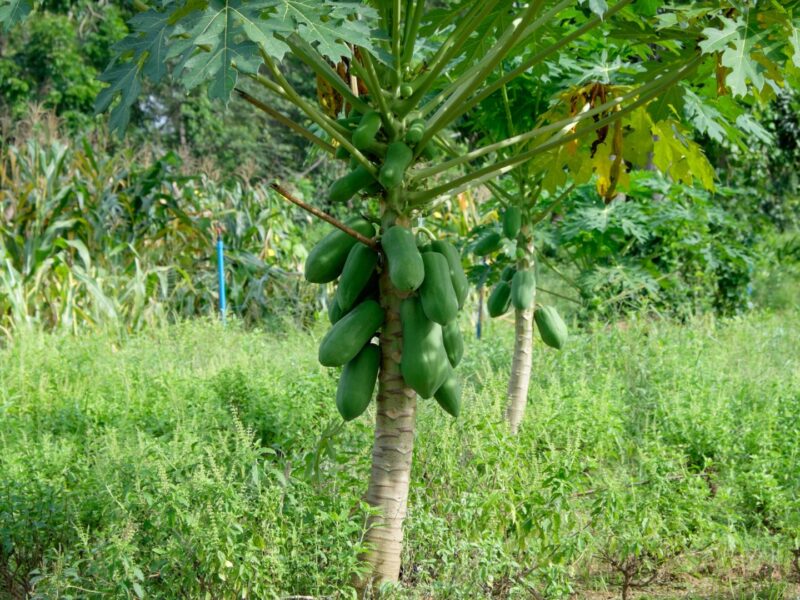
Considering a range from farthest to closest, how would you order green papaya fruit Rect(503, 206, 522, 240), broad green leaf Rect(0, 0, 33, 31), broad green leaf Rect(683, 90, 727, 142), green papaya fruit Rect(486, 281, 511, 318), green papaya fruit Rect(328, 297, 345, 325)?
green papaya fruit Rect(486, 281, 511, 318) → green papaya fruit Rect(503, 206, 522, 240) → broad green leaf Rect(683, 90, 727, 142) → green papaya fruit Rect(328, 297, 345, 325) → broad green leaf Rect(0, 0, 33, 31)

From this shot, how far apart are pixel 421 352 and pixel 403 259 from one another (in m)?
0.23

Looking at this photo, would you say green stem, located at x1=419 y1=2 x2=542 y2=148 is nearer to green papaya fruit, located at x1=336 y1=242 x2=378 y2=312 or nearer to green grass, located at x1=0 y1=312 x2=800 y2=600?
green papaya fruit, located at x1=336 y1=242 x2=378 y2=312

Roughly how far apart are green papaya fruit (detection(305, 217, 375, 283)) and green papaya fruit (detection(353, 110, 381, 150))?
21cm

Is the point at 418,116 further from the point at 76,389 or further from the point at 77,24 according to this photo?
the point at 77,24

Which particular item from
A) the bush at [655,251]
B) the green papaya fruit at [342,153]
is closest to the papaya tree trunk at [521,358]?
the green papaya fruit at [342,153]

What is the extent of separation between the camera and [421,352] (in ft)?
6.79

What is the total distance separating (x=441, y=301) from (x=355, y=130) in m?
0.47

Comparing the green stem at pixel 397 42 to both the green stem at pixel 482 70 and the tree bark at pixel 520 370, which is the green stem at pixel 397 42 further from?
the tree bark at pixel 520 370

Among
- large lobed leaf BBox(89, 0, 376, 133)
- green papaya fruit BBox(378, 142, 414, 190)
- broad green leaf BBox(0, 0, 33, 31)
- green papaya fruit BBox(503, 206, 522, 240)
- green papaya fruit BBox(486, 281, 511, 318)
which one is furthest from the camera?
green papaya fruit BBox(486, 281, 511, 318)

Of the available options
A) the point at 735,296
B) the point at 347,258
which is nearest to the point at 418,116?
the point at 347,258

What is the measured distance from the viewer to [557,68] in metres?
3.86

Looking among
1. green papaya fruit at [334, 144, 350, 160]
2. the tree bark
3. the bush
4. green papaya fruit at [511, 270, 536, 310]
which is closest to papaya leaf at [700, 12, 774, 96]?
green papaya fruit at [334, 144, 350, 160]

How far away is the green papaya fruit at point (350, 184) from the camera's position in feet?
7.14

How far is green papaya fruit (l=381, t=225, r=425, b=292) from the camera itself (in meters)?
2.00
